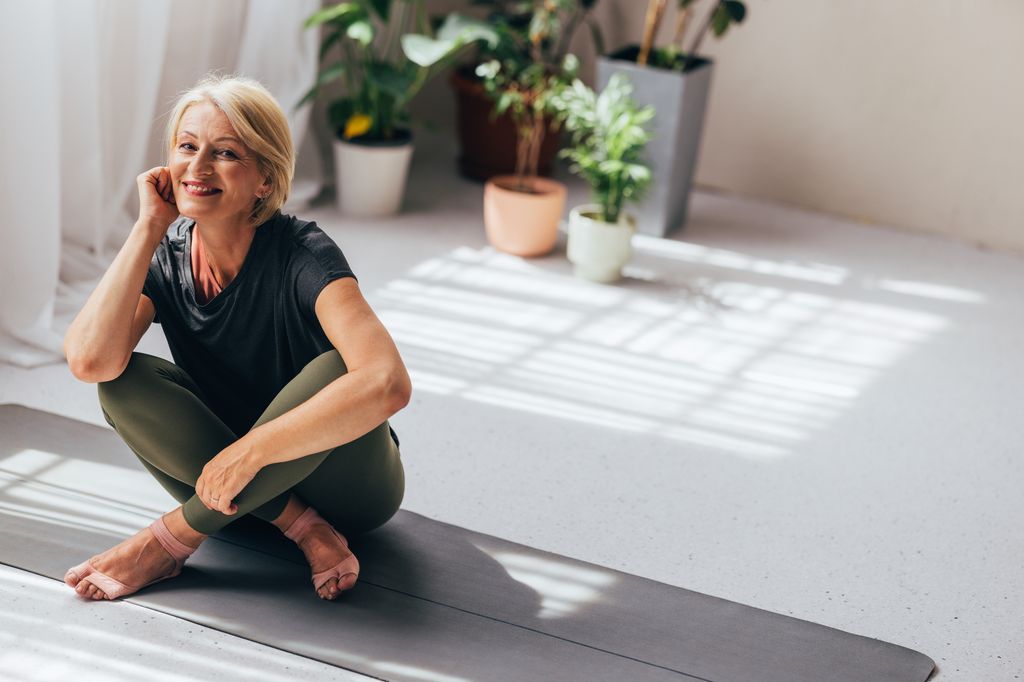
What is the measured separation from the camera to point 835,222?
425cm

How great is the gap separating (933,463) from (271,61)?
229 centimetres

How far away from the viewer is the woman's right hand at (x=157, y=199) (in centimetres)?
184

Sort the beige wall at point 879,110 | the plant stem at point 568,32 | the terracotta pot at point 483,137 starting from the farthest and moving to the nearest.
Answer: the plant stem at point 568,32 → the terracotta pot at point 483,137 → the beige wall at point 879,110

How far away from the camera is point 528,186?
3725 mm

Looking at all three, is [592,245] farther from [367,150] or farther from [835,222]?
[835,222]

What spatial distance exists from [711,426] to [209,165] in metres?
1.40

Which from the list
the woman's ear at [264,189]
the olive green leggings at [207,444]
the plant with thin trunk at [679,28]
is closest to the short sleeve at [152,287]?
the olive green leggings at [207,444]

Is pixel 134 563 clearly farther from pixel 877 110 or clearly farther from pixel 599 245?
pixel 877 110

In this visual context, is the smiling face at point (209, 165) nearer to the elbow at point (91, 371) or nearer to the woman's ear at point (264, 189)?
the woman's ear at point (264, 189)

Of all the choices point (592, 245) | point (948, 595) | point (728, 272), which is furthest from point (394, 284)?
point (948, 595)

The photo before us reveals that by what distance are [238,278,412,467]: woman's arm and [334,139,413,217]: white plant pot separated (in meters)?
2.09

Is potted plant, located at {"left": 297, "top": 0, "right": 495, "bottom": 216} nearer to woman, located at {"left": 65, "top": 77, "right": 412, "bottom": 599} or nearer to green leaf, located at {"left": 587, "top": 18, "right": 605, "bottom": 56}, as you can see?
green leaf, located at {"left": 587, "top": 18, "right": 605, "bottom": 56}

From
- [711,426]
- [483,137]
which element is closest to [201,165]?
[711,426]

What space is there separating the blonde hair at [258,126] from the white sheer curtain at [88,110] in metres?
1.09
